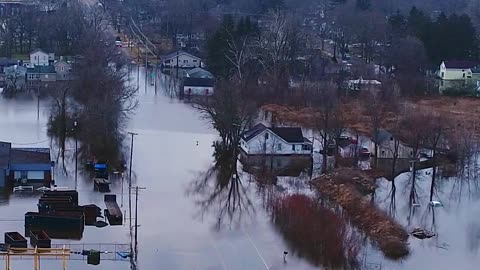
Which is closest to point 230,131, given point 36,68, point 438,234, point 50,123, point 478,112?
point 50,123

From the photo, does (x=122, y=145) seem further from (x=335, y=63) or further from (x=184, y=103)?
(x=335, y=63)

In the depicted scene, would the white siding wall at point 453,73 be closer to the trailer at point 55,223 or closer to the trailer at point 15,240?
the trailer at point 55,223

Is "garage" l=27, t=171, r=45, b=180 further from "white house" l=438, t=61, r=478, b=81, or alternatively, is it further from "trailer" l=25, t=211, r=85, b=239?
"white house" l=438, t=61, r=478, b=81

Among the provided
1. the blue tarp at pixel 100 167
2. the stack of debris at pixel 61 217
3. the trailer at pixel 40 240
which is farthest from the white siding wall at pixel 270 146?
the trailer at pixel 40 240

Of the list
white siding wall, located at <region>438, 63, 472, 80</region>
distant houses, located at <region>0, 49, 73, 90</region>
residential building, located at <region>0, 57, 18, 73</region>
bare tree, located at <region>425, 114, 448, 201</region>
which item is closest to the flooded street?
bare tree, located at <region>425, 114, 448, 201</region>

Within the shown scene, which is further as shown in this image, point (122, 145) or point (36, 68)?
point (36, 68)

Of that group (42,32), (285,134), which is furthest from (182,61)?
(285,134)

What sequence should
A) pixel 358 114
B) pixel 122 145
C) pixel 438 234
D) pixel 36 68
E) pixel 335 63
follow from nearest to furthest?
pixel 438 234, pixel 122 145, pixel 358 114, pixel 36 68, pixel 335 63
